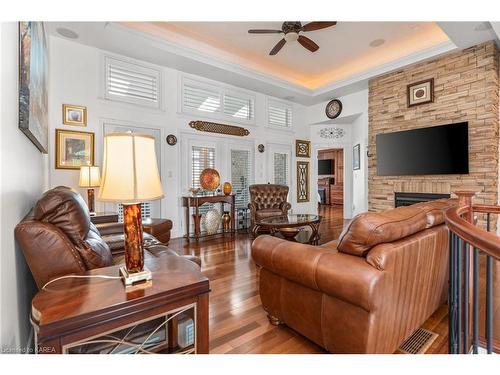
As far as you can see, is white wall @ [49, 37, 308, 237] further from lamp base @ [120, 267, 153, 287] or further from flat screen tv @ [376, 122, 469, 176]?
lamp base @ [120, 267, 153, 287]

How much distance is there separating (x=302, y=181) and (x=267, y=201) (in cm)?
202

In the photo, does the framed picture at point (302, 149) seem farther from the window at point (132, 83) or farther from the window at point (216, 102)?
the window at point (132, 83)

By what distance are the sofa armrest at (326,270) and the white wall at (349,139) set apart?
5.15m

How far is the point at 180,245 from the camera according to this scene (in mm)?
4266

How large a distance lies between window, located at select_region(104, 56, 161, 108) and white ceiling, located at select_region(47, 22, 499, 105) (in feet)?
0.65

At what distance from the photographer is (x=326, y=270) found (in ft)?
4.62

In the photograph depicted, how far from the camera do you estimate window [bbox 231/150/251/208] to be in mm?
5625

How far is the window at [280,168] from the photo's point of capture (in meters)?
6.41

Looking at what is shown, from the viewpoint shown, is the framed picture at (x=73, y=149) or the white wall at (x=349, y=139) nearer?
the framed picture at (x=73, y=149)

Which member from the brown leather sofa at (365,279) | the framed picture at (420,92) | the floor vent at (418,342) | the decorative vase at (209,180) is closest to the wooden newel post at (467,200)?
the brown leather sofa at (365,279)

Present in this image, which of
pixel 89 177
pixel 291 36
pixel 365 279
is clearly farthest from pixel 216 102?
pixel 365 279
